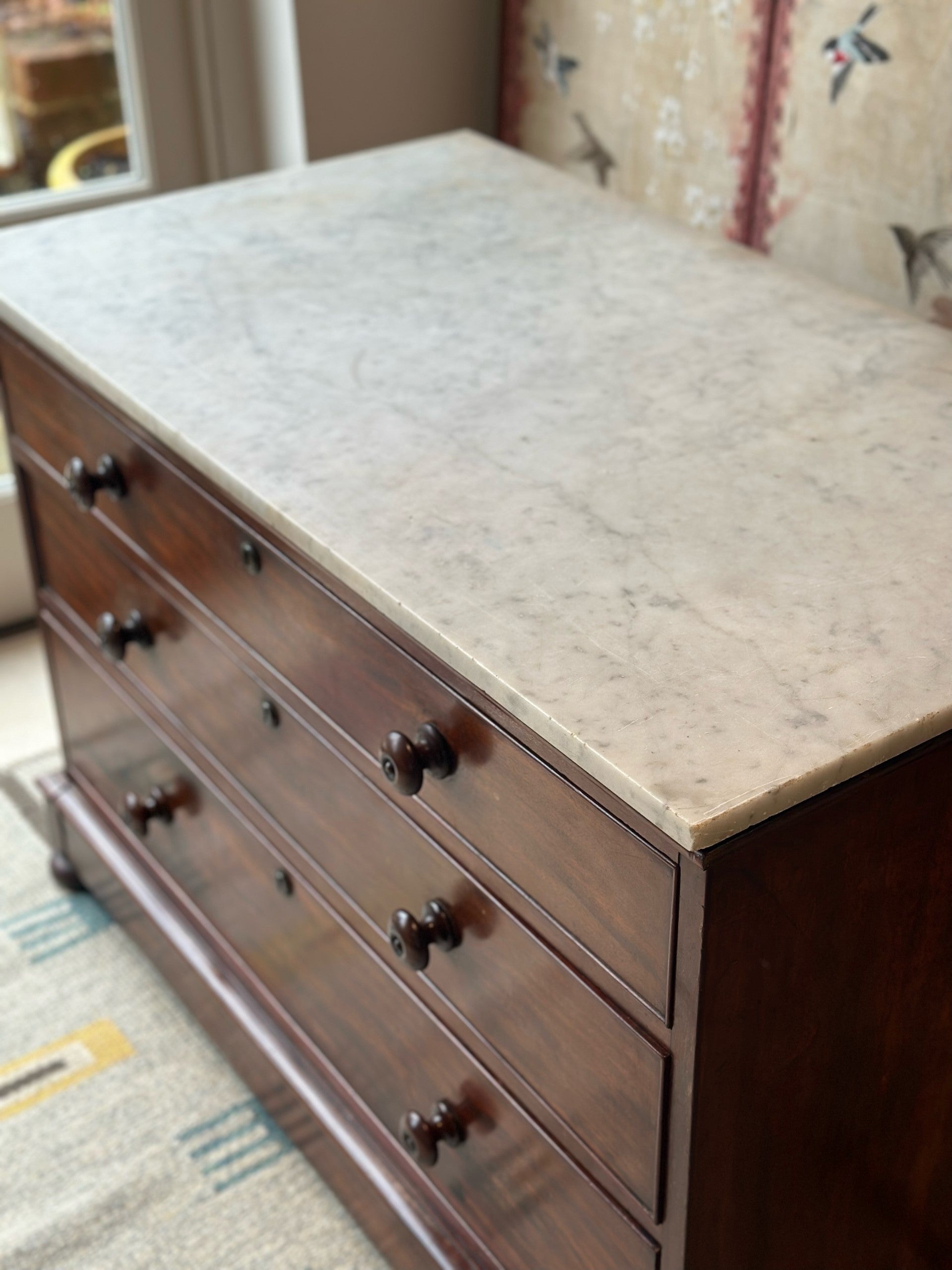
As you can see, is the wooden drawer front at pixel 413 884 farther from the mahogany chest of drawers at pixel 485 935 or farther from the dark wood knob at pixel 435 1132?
the dark wood knob at pixel 435 1132

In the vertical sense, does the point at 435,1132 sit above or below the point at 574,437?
below

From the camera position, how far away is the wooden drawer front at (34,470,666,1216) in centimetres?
91

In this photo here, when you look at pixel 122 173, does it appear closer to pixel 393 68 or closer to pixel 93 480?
pixel 393 68

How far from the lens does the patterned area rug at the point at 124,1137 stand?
4.59ft

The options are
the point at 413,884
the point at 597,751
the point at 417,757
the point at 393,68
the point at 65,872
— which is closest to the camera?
the point at 597,751

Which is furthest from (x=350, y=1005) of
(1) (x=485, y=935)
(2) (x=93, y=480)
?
(2) (x=93, y=480)

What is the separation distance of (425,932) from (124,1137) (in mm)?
674

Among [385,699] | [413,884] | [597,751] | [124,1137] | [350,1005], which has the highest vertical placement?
[597,751]

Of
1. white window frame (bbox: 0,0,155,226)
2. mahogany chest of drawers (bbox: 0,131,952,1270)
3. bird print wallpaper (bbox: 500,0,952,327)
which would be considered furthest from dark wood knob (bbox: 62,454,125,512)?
white window frame (bbox: 0,0,155,226)

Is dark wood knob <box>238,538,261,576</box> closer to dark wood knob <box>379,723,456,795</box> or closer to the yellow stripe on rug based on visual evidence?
dark wood knob <box>379,723,456,795</box>

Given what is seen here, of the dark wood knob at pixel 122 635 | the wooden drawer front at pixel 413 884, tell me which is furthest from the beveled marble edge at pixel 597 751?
the dark wood knob at pixel 122 635

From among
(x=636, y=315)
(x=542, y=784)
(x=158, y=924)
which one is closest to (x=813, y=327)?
(x=636, y=315)

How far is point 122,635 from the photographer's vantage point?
1.38 meters

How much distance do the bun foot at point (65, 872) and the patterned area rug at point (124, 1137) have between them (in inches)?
1.2
